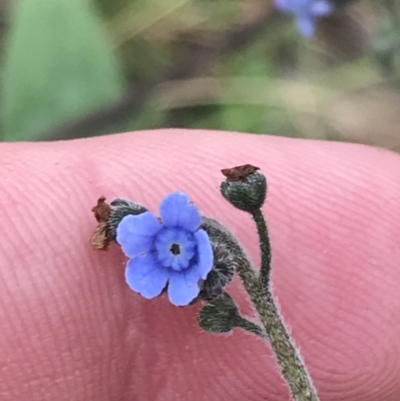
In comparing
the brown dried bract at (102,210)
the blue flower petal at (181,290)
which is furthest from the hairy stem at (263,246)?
→ the brown dried bract at (102,210)

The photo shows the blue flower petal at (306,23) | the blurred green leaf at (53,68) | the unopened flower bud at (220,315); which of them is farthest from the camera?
the blurred green leaf at (53,68)

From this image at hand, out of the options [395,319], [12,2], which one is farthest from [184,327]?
[12,2]

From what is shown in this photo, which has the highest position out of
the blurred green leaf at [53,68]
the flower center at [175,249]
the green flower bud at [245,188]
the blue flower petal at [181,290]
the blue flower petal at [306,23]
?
the blurred green leaf at [53,68]

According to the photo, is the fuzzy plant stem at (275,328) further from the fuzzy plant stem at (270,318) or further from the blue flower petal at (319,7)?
the blue flower petal at (319,7)

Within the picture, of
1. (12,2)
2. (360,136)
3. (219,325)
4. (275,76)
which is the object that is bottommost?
(219,325)

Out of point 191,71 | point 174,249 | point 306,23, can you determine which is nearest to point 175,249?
point 174,249

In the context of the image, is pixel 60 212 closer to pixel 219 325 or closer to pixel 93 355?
pixel 93 355

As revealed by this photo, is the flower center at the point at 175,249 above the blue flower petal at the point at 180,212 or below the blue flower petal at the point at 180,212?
below
